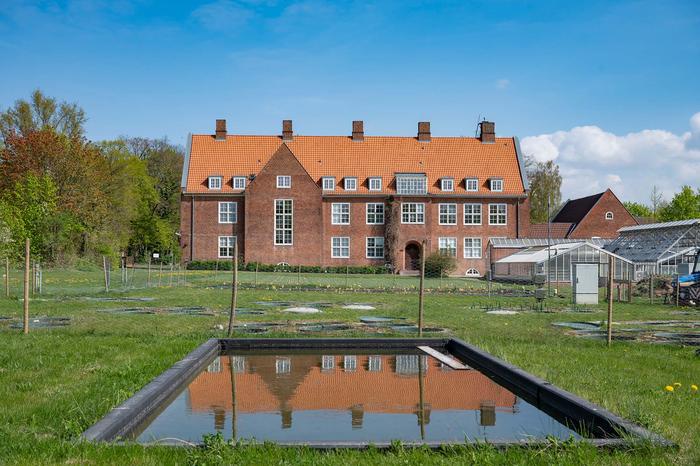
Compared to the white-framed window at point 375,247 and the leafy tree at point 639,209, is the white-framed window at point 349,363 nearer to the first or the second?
the white-framed window at point 375,247

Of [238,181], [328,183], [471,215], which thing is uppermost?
[238,181]

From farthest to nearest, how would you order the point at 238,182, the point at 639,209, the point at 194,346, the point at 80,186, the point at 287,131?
the point at 639,209
the point at 287,131
the point at 238,182
the point at 80,186
the point at 194,346

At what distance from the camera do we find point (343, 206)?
2260 inches

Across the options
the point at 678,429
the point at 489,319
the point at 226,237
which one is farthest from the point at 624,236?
the point at 678,429

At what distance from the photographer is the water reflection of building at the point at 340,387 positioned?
799cm

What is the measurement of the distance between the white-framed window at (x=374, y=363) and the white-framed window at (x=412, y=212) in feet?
150

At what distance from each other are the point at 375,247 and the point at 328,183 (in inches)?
252

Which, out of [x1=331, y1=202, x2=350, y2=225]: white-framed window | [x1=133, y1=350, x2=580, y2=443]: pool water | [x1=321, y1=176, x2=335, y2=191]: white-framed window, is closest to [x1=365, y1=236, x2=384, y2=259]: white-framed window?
[x1=331, y1=202, x2=350, y2=225]: white-framed window

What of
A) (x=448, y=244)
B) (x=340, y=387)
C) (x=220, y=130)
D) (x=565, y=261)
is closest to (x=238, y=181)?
(x=220, y=130)

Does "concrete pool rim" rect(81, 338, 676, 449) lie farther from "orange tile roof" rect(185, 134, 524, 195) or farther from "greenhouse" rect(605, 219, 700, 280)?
"orange tile roof" rect(185, 134, 524, 195)

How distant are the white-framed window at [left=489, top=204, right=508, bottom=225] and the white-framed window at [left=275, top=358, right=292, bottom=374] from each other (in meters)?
48.2

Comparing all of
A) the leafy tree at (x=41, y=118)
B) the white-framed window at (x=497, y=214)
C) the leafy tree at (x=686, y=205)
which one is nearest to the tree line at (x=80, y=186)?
the leafy tree at (x=41, y=118)

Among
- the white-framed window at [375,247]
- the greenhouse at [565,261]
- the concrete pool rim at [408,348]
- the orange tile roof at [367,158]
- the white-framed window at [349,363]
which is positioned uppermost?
the orange tile roof at [367,158]

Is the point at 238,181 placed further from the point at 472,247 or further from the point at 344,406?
the point at 344,406
